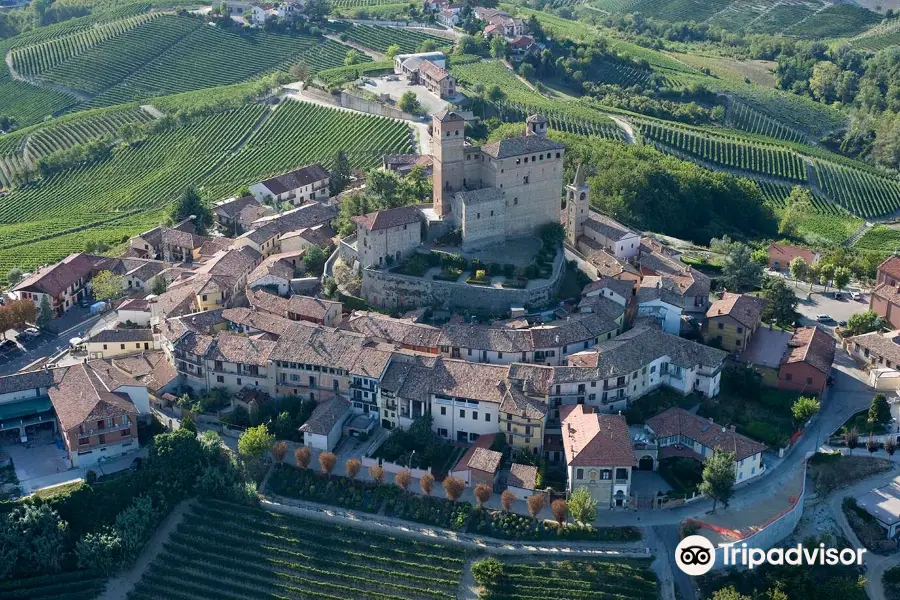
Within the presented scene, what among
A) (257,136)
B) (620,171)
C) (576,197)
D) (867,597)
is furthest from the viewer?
(257,136)

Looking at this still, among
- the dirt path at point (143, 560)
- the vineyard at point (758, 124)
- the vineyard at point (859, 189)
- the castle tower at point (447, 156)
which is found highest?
the castle tower at point (447, 156)

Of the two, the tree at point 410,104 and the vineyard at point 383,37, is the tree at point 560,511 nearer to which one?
the tree at point 410,104

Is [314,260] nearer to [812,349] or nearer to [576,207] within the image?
[576,207]

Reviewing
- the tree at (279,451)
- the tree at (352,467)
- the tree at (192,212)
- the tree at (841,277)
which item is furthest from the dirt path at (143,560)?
the tree at (841,277)

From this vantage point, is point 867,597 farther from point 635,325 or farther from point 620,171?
point 620,171

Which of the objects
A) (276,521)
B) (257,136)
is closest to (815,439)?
(276,521)

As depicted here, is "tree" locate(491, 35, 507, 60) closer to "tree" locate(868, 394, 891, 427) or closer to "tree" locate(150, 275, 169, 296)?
"tree" locate(150, 275, 169, 296)

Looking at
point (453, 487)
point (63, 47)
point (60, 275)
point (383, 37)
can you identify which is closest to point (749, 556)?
point (453, 487)
